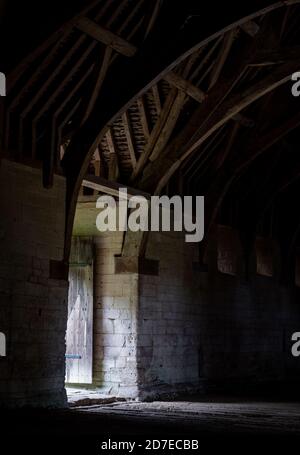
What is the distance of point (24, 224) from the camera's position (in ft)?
32.3

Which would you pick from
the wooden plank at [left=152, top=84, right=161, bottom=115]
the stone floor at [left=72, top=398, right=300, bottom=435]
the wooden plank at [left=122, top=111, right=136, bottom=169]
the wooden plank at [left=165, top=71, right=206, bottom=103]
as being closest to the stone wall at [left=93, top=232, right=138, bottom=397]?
the stone floor at [left=72, top=398, right=300, bottom=435]

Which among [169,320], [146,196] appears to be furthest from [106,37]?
[169,320]

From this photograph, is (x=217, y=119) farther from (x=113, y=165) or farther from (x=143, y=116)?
(x=113, y=165)

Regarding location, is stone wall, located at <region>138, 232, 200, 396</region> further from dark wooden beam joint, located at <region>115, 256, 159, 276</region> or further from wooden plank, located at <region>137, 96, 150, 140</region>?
wooden plank, located at <region>137, 96, 150, 140</region>

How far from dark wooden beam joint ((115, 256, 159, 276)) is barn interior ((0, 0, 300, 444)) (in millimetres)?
23

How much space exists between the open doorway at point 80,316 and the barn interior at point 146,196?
0.08 feet

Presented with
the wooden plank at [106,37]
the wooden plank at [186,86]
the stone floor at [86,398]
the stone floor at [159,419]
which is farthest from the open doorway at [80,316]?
the wooden plank at [106,37]

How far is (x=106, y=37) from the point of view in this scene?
9.65m

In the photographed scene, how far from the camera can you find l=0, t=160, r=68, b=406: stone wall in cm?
948

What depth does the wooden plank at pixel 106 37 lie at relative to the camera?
923cm

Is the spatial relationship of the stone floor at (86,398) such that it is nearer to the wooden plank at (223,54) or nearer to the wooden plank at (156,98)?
the wooden plank at (156,98)

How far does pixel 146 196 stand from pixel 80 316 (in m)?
2.32

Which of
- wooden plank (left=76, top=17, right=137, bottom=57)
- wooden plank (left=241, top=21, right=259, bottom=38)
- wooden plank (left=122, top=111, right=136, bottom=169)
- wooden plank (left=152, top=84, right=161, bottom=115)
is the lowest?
wooden plank (left=122, top=111, right=136, bottom=169)
